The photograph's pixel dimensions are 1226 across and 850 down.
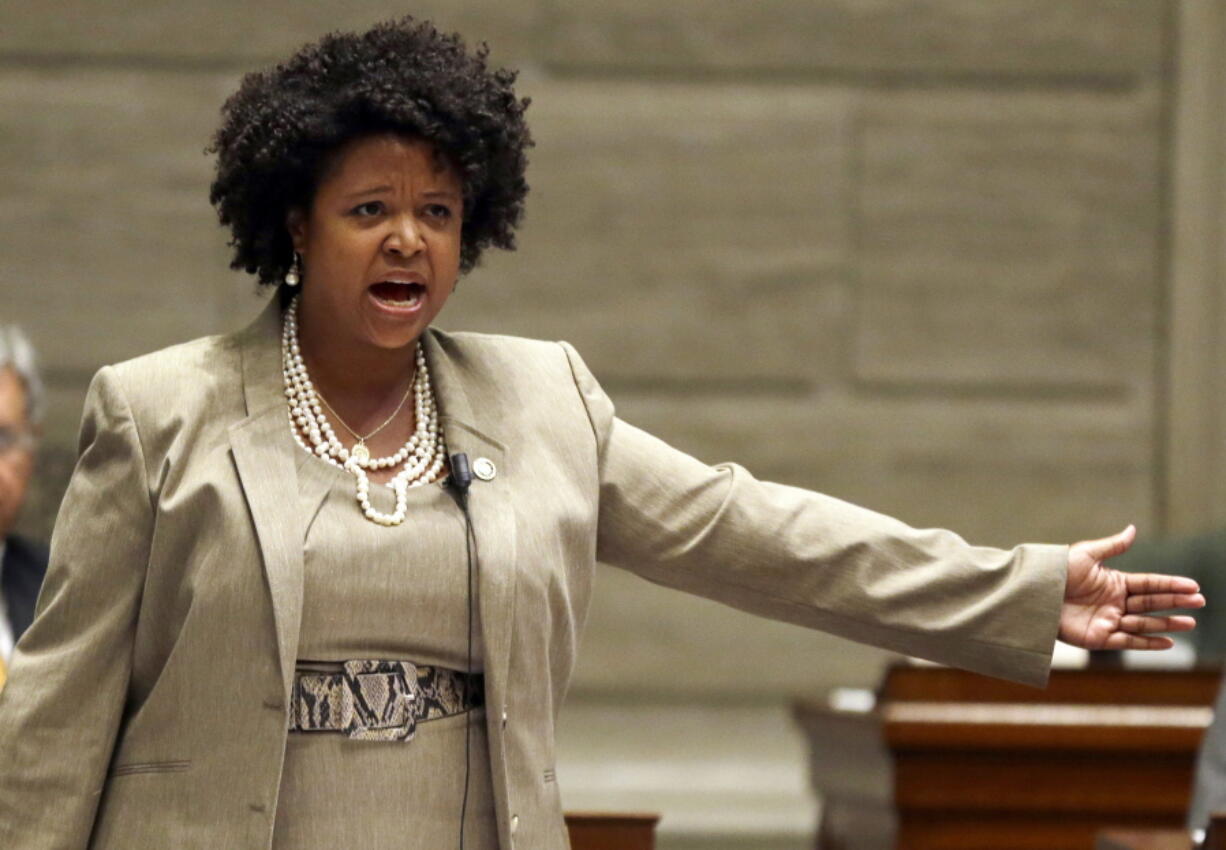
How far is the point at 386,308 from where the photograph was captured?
2.00 metres

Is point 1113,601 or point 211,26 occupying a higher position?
point 211,26

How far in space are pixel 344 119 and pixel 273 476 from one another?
389 mm

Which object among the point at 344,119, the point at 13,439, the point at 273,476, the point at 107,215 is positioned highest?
the point at 107,215

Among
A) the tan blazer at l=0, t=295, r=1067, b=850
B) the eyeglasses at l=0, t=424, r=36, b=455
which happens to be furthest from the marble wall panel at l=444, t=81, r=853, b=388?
the tan blazer at l=0, t=295, r=1067, b=850

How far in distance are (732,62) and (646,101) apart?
0.26 meters

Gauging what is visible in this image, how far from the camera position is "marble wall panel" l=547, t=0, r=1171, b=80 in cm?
512

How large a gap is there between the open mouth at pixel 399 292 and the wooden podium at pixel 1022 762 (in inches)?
65.5

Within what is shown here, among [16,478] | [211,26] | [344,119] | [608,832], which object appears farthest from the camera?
[211,26]

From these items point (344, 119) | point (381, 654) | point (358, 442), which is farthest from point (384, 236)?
point (381, 654)

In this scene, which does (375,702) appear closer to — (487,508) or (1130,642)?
(487,508)

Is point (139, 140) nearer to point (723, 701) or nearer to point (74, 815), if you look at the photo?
point (723, 701)

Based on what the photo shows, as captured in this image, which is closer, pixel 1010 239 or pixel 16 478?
pixel 16 478

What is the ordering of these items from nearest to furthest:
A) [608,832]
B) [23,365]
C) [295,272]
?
[295,272]
[608,832]
[23,365]

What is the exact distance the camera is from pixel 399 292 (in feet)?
6.67
